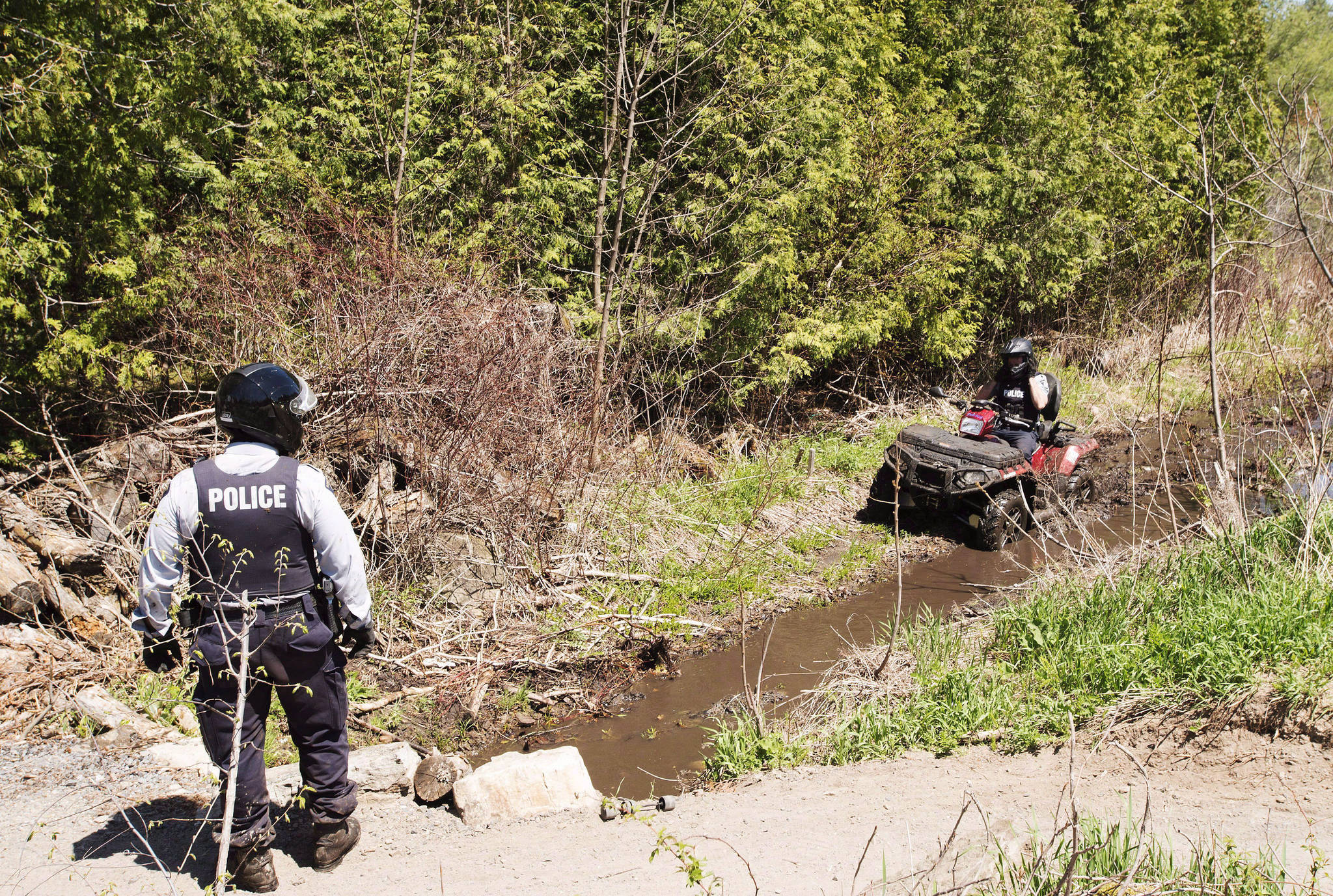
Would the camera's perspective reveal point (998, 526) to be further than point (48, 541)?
Yes

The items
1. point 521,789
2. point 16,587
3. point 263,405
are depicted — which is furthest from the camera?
point 16,587

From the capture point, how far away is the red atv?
29.3 ft

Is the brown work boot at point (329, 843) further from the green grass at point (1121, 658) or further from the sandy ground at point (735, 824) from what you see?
the green grass at point (1121, 658)

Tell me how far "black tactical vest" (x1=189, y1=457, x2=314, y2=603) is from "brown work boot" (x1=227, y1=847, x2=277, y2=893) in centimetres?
104

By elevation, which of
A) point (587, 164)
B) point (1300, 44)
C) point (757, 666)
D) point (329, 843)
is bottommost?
point (757, 666)

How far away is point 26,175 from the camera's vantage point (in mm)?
6516

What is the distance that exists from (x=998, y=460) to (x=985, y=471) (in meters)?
0.23

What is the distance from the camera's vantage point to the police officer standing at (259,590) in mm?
3715

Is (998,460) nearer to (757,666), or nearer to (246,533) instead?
(757,666)

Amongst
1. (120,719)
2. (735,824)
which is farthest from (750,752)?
(120,719)

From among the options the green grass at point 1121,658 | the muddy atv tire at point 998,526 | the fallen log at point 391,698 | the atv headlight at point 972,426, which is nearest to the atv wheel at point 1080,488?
the muddy atv tire at point 998,526

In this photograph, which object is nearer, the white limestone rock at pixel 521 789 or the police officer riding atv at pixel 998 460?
the white limestone rock at pixel 521 789

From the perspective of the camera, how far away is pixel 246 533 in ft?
12.2

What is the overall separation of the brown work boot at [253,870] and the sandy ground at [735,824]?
11 cm
